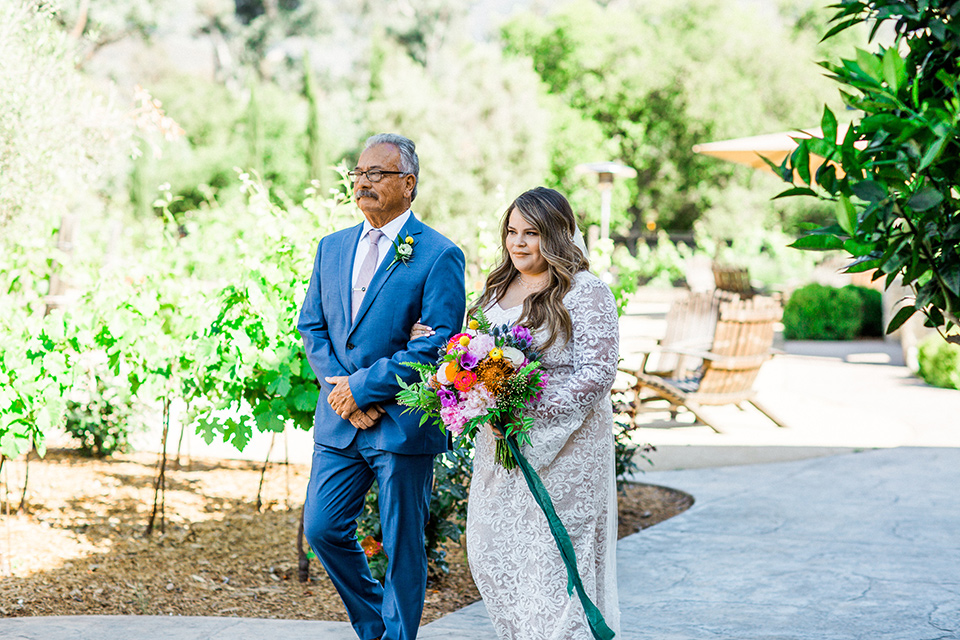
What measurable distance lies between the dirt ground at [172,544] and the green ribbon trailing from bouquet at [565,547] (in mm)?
1127

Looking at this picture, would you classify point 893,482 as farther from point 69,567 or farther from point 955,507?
point 69,567

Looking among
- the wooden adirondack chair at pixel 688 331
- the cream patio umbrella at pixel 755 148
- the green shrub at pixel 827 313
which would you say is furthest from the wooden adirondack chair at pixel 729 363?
the green shrub at pixel 827 313

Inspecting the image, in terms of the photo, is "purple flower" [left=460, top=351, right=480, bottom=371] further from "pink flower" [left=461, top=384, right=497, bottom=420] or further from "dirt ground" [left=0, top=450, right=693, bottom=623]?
"dirt ground" [left=0, top=450, right=693, bottom=623]

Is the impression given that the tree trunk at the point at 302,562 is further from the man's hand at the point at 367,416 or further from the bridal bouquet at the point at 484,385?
the bridal bouquet at the point at 484,385

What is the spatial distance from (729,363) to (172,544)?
4.64 metres

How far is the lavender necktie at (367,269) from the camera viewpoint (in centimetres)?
325

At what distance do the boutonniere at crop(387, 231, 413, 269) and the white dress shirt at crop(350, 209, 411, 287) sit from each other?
0.07ft

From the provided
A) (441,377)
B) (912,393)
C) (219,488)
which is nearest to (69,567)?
(219,488)

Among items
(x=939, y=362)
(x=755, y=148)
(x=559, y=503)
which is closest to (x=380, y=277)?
(x=559, y=503)

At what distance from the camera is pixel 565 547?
289 cm

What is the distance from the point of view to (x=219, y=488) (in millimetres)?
5961

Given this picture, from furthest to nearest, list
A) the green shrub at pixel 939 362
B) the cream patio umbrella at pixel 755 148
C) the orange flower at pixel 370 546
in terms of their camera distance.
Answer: the cream patio umbrella at pixel 755 148 → the green shrub at pixel 939 362 → the orange flower at pixel 370 546

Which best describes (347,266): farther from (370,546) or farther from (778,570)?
(778,570)

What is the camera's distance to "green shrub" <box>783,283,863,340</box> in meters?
14.7
